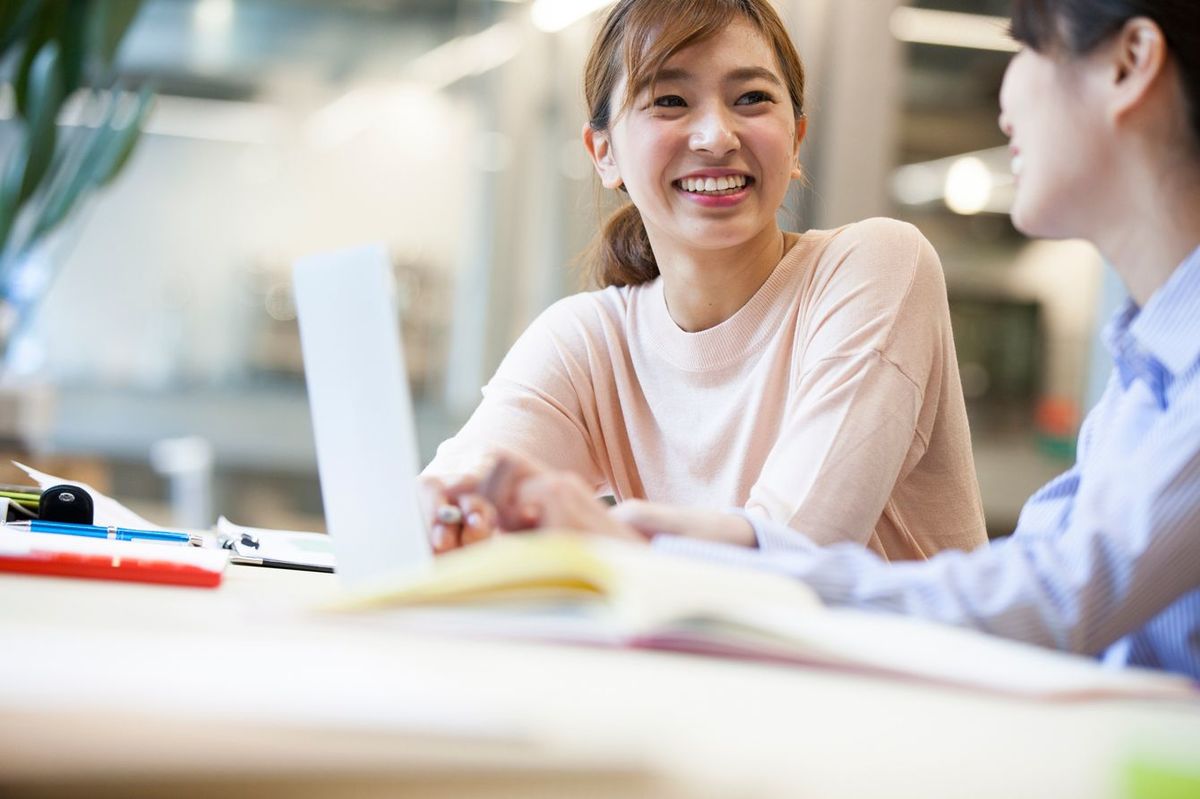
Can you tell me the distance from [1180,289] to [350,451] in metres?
0.57

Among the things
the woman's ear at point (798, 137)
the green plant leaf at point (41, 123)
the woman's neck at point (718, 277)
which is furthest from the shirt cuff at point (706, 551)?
the green plant leaf at point (41, 123)

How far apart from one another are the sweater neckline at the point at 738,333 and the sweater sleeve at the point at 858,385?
6cm

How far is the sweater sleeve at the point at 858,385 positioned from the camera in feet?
4.13

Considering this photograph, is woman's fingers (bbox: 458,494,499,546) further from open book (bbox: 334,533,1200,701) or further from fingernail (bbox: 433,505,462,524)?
open book (bbox: 334,533,1200,701)

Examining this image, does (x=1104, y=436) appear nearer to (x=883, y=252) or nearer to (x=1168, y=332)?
(x=1168, y=332)

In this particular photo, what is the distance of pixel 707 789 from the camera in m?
0.45

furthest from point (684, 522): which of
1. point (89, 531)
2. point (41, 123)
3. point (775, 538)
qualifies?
point (41, 123)

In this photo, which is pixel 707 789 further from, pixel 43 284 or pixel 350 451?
pixel 43 284

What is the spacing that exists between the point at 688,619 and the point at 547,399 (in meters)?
1.01

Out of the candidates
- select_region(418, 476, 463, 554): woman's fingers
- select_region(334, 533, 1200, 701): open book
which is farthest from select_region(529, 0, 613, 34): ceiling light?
select_region(334, 533, 1200, 701): open book

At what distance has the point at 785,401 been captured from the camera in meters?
1.53

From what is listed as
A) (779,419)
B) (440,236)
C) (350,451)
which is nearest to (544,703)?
(350,451)

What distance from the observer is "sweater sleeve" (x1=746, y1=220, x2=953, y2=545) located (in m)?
1.26

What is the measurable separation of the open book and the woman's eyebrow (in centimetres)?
93
